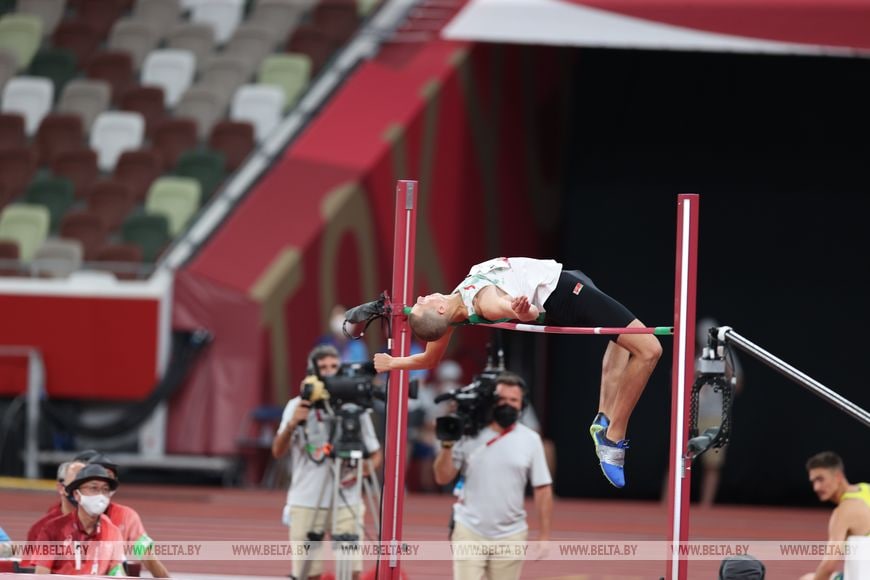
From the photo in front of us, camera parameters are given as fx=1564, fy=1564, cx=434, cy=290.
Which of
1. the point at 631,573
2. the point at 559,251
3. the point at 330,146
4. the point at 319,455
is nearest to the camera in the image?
the point at 319,455

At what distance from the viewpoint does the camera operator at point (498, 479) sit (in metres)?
8.09

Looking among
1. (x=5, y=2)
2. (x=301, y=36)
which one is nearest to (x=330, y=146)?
(x=301, y=36)

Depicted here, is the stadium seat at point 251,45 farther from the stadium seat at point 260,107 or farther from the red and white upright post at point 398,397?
the red and white upright post at point 398,397

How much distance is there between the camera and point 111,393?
13.8 metres

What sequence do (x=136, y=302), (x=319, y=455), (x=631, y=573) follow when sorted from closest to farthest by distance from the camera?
(x=319, y=455)
(x=631, y=573)
(x=136, y=302)

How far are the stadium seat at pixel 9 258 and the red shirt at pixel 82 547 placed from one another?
682cm

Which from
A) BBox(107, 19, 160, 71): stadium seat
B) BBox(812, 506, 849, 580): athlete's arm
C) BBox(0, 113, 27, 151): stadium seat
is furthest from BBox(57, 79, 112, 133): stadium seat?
BBox(812, 506, 849, 580): athlete's arm

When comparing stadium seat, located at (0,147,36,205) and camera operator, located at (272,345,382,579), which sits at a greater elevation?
stadium seat, located at (0,147,36,205)

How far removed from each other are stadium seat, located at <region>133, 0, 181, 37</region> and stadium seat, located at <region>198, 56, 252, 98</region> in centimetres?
134

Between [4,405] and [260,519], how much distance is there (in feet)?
10.3

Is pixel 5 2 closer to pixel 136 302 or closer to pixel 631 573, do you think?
pixel 136 302

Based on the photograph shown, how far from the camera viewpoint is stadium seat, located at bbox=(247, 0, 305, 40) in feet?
57.8

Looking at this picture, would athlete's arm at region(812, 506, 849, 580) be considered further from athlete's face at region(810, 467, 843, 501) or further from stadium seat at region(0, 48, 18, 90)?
stadium seat at region(0, 48, 18, 90)

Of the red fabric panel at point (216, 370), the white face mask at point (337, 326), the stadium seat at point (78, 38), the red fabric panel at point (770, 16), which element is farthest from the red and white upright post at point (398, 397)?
the stadium seat at point (78, 38)
